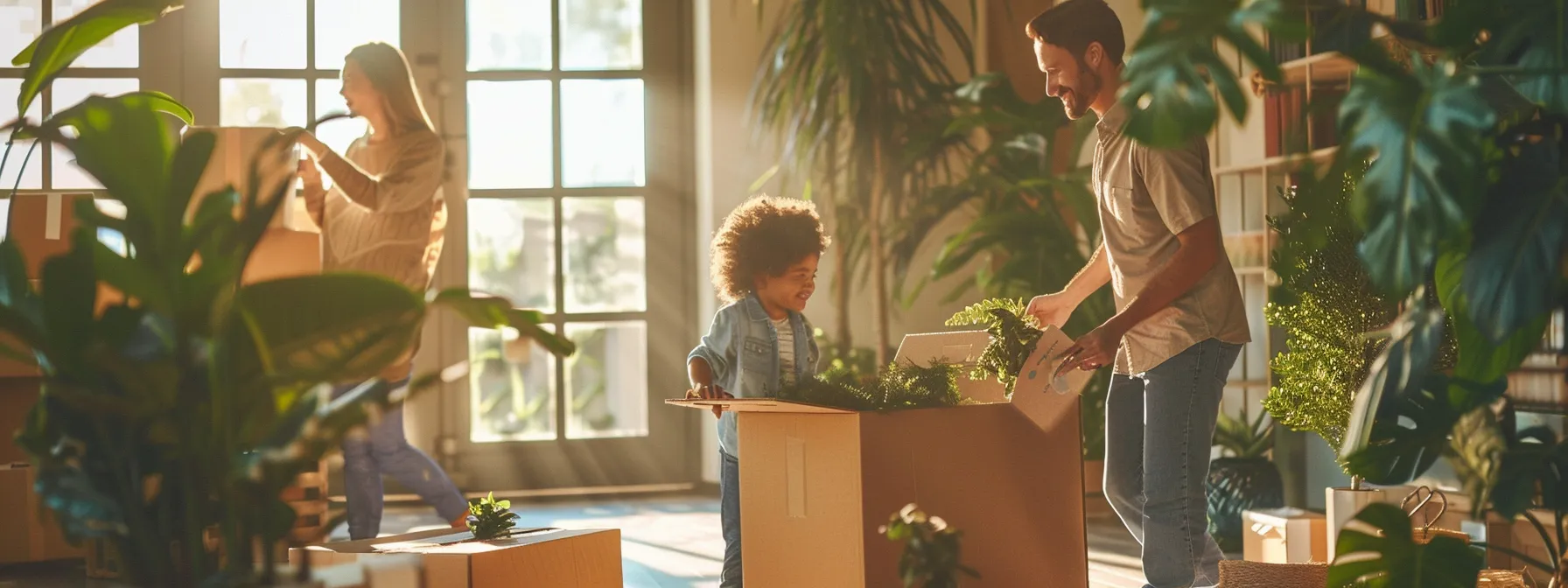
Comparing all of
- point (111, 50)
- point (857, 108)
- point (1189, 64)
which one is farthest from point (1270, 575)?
point (111, 50)

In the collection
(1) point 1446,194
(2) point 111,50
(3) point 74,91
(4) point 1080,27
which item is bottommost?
(1) point 1446,194

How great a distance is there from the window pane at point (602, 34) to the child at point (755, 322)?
7.97ft

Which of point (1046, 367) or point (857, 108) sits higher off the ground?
point (857, 108)

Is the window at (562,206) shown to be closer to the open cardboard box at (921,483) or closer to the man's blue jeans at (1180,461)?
the open cardboard box at (921,483)

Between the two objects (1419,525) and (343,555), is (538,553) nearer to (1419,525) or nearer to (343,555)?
(343,555)

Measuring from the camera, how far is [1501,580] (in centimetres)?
210

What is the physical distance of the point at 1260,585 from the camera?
212 cm

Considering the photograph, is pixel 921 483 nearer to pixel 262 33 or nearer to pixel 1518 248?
pixel 1518 248

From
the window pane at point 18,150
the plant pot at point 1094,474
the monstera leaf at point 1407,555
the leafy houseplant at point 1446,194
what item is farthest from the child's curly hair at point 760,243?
the window pane at point 18,150

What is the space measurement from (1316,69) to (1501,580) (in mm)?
1961

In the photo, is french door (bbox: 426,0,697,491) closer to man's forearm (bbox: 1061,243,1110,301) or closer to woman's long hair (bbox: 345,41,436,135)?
woman's long hair (bbox: 345,41,436,135)

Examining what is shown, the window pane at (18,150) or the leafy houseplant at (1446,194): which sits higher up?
the window pane at (18,150)

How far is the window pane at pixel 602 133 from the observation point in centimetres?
504

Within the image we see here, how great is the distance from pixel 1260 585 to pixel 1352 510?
2.65 ft
